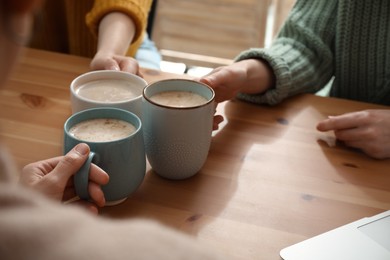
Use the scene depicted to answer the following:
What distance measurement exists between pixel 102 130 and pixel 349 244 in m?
0.36

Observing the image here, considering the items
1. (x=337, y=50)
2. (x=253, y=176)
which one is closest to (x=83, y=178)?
(x=253, y=176)

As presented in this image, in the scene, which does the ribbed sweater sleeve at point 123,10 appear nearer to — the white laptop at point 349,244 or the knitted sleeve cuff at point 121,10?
the knitted sleeve cuff at point 121,10

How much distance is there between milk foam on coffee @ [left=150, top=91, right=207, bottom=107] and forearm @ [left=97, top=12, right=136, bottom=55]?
0.31 m

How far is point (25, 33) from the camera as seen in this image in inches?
11.9

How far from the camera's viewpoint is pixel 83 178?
0.64m

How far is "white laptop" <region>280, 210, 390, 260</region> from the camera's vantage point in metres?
0.63

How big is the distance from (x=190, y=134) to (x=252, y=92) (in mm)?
316

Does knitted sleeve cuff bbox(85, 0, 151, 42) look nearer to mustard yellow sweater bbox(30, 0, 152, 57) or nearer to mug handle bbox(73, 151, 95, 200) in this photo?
mustard yellow sweater bbox(30, 0, 152, 57)

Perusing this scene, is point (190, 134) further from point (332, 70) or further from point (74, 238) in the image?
point (332, 70)

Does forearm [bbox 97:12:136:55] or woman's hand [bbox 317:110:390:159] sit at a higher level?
forearm [bbox 97:12:136:55]

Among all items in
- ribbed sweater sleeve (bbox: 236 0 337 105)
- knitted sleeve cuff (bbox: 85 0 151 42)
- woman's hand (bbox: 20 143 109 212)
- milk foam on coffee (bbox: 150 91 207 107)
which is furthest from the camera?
knitted sleeve cuff (bbox: 85 0 151 42)

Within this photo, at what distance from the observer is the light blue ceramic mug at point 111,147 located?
648mm

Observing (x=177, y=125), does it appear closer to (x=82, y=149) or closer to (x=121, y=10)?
(x=82, y=149)

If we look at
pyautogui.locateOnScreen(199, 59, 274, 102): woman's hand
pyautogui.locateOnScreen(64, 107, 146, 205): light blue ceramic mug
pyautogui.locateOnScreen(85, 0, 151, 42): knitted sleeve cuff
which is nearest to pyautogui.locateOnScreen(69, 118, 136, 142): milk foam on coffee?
pyautogui.locateOnScreen(64, 107, 146, 205): light blue ceramic mug
